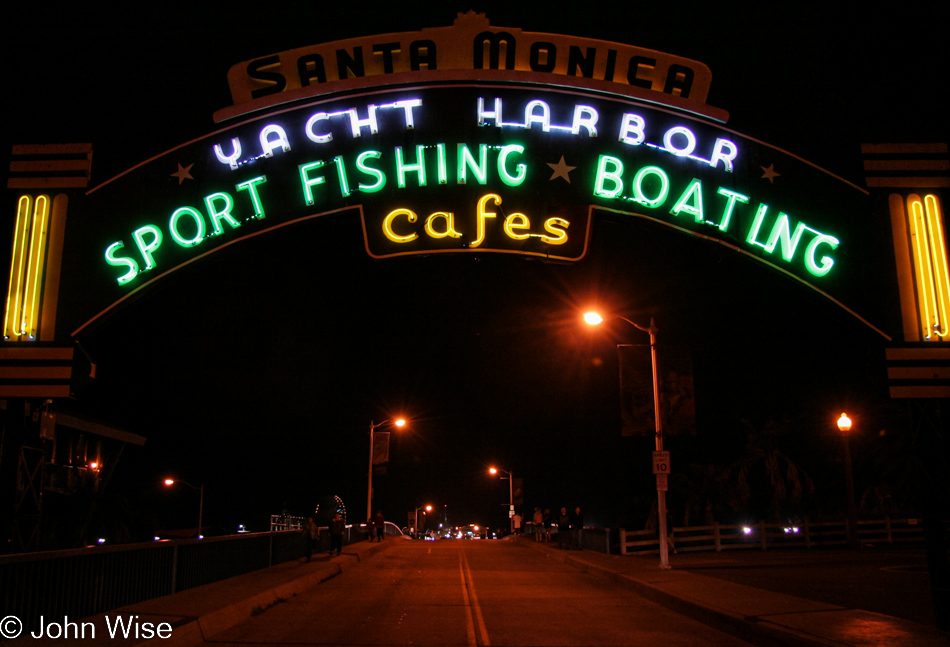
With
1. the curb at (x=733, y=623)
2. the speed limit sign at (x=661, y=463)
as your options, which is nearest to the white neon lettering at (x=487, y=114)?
the curb at (x=733, y=623)

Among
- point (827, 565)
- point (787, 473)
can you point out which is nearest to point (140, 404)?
point (787, 473)

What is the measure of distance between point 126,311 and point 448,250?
456 cm

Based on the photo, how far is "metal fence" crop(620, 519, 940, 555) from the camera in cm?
2728

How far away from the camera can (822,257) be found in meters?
11.1

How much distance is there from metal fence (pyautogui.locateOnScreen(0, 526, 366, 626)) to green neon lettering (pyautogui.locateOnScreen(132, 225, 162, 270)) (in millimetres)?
3840

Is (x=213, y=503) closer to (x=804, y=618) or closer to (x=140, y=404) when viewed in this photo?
(x=140, y=404)

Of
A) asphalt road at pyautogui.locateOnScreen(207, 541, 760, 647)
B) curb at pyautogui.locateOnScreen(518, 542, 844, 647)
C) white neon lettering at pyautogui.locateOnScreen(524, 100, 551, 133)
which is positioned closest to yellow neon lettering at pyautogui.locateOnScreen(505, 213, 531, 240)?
white neon lettering at pyautogui.locateOnScreen(524, 100, 551, 133)

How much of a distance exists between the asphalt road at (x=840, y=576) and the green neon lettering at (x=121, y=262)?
11329mm

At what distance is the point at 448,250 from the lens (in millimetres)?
11062

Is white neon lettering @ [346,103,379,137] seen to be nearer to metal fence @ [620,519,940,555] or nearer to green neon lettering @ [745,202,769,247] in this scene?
green neon lettering @ [745,202,769,247]

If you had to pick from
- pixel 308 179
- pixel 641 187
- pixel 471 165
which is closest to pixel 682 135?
pixel 641 187

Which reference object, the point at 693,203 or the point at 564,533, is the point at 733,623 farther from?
the point at 564,533

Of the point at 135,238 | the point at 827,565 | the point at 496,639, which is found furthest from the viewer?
the point at 827,565

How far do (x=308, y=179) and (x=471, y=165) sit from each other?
2307 millimetres
